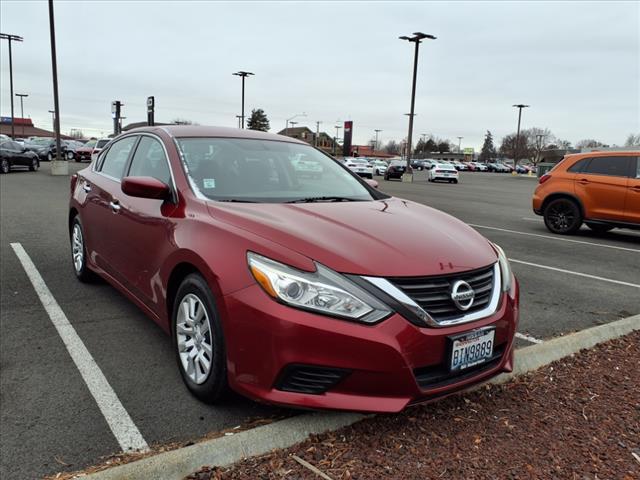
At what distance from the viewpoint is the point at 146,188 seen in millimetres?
3328

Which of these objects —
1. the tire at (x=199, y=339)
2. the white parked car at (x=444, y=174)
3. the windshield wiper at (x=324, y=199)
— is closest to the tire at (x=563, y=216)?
the windshield wiper at (x=324, y=199)

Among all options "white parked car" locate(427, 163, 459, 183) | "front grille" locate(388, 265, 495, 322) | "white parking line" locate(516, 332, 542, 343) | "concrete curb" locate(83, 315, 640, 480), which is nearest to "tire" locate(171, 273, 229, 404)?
"concrete curb" locate(83, 315, 640, 480)

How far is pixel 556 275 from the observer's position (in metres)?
6.71

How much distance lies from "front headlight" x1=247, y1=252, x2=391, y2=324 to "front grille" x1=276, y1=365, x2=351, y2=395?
0.87ft

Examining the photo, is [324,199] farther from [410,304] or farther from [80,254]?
[80,254]

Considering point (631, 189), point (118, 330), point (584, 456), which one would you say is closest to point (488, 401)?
point (584, 456)

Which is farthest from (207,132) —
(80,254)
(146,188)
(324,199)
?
(80,254)

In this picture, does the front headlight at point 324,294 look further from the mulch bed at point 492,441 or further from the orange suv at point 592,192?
the orange suv at point 592,192

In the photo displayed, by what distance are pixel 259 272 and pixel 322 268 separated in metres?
0.31

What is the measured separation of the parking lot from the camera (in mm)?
2688

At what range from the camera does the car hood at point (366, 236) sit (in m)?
2.53

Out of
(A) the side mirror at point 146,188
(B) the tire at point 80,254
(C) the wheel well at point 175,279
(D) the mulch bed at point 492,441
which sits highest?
(A) the side mirror at point 146,188

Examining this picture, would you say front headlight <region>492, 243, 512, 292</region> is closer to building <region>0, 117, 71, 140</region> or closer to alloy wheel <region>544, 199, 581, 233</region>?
alloy wheel <region>544, 199, 581, 233</region>

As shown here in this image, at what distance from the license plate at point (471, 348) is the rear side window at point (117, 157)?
3271 millimetres
